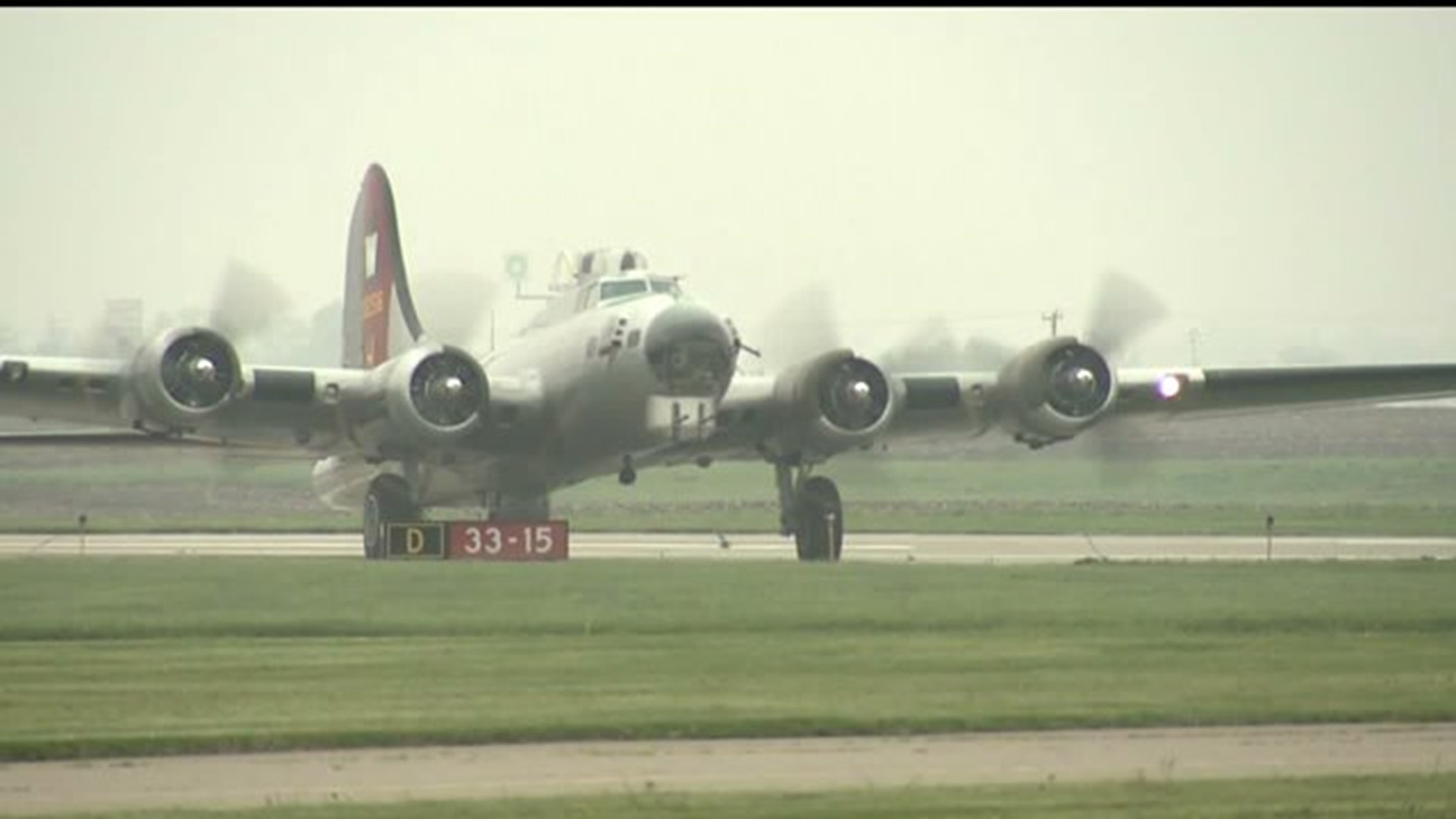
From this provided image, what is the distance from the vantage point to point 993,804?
2005 centimetres

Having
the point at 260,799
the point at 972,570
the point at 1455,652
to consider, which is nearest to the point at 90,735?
the point at 260,799

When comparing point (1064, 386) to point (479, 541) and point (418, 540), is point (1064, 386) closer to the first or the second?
point (479, 541)

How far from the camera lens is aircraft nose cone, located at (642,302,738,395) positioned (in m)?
49.5

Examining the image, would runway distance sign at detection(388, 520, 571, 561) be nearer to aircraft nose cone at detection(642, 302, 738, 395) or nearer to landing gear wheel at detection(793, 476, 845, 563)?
aircraft nose cone at detection(642, 302, 738, 395)

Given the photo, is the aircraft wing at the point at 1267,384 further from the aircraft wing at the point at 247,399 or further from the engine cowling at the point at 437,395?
the engine cowling at the point at 437,395

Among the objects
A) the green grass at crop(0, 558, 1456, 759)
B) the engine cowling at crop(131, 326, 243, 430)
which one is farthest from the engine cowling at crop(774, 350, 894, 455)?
the engine cowling at crop(131, 326, 243, 430)

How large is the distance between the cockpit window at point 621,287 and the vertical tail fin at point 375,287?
7.13 metres

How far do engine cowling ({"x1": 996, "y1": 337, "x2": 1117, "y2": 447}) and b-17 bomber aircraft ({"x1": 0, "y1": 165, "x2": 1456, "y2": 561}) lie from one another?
3cm

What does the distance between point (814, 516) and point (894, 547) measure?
19.7 feet

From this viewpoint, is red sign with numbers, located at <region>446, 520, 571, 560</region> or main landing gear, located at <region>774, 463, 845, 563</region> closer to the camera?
red sign with numbers, located at <region>446, 520, 571, 560</region>

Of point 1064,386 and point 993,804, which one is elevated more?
point 993,804

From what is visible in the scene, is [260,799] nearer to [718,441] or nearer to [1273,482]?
[718,441]

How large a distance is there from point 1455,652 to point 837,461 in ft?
77.6

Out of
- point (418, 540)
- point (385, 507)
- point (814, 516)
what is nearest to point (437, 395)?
point (385, 507)
